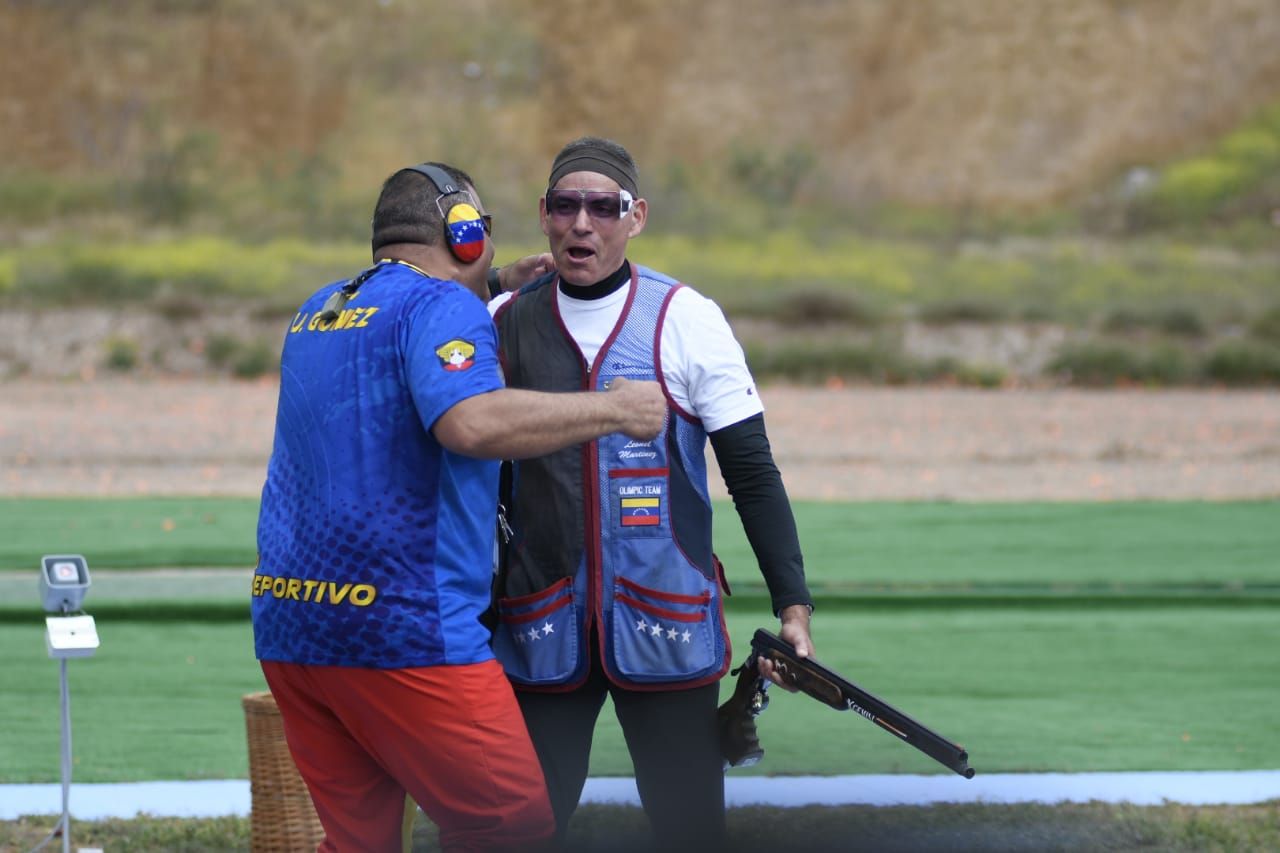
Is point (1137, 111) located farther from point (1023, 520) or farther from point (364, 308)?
point (364, 308)

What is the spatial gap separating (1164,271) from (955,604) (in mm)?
29277

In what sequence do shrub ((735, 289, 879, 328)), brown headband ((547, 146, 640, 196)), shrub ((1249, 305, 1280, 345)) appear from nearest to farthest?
brown headband ((547, 146, 640, 196)) < shrub ((1249, 305, 1280, 345)) < shrub ((735, 289, 879, 328))

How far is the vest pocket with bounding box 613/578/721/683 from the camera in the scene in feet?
10.3

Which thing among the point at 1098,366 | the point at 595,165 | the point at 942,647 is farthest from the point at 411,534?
the point at 1098,366

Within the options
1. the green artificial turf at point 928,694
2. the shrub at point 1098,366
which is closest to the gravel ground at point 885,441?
the shrub at point 1098,366

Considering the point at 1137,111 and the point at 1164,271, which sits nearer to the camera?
the point at 1164,271

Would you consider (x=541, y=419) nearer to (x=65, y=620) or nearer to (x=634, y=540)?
(x=634, y=540)

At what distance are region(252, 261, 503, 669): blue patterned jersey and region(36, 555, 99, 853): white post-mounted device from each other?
3.51ft

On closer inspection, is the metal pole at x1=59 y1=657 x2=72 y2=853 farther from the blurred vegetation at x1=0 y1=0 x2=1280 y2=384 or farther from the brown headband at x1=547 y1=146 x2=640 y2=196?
the blurred vegetation at x1=0 y1=0 x2=1280 y2=384

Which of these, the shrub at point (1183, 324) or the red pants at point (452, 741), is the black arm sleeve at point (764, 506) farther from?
the shrub at point (1183, 324)

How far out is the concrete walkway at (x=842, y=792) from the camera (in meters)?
4.88

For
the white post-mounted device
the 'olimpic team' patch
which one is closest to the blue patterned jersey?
the 'olimpic team' patch

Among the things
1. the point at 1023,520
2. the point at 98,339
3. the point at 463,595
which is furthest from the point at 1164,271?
the point at 463,595

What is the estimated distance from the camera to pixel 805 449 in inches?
798
